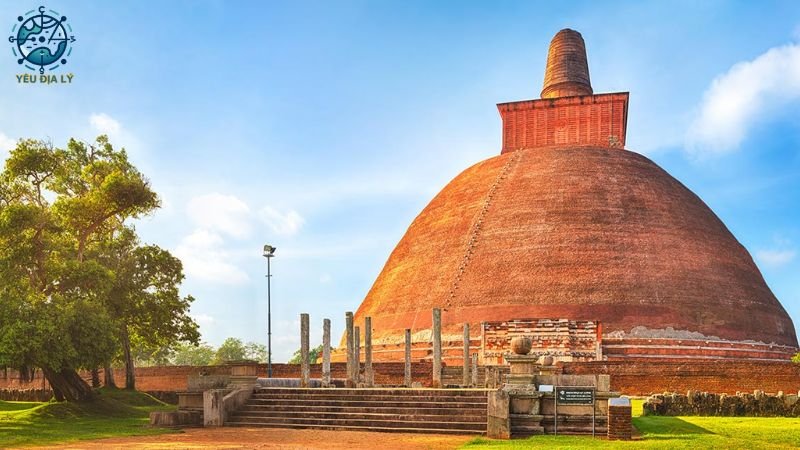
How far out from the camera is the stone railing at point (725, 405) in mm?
16859

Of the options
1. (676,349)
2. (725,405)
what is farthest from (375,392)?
(676,349)

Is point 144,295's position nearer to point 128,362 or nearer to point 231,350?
point 128,362

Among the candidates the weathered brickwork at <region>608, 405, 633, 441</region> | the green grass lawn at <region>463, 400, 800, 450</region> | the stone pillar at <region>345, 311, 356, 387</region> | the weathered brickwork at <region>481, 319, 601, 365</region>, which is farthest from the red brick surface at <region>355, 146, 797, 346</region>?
the weathered brickwork at <region>608, 405, 633, 441</region>

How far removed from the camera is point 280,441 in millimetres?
12320

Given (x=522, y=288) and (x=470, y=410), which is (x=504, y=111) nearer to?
(x=522, y=288)

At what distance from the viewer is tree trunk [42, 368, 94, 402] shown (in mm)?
19219

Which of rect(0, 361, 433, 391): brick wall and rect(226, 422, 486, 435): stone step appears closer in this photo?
rect(226, 422, 486, 435): stone step

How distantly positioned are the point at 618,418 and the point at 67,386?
14030 millimetres

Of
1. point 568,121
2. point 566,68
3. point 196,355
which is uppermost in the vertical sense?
point 566,68

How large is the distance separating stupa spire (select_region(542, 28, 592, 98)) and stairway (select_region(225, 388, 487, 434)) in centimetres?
2672

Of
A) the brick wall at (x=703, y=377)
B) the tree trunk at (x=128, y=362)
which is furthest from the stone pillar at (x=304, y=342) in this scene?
the tree trunk at (x=128, y=362)

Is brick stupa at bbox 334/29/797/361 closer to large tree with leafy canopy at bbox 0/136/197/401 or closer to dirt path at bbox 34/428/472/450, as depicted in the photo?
large tree with leafy canopy at bbox 0/136/197/401

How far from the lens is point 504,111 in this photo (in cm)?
3869

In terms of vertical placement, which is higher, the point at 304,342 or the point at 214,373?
the point at 304,342
